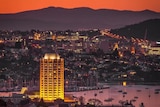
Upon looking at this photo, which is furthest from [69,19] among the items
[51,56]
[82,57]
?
[82,57]

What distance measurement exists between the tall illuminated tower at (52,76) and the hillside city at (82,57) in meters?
0.37

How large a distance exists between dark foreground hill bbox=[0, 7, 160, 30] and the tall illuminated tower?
551 millimetres

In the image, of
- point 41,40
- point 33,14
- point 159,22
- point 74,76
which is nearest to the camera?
point 33,14

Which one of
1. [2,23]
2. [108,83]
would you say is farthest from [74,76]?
[2,23]

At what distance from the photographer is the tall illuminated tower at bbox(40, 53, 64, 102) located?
34.7 ft

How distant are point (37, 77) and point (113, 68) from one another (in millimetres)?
2296

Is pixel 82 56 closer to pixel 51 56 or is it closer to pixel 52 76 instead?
pixel 51 56

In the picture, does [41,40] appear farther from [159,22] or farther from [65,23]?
[159,22]

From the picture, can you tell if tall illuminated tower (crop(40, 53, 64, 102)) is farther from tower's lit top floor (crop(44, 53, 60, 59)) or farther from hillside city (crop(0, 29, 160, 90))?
hillside city (crop(0, 29, 160, 90))

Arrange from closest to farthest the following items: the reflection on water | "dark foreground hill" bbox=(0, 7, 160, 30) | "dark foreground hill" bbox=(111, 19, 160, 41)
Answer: "dark foreground hill" bbox=(0, 7, 160, 30) → the reflection on water → "dark foreground hill" bbox=(111, 19, 160, 41)

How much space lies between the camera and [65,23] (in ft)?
37.2

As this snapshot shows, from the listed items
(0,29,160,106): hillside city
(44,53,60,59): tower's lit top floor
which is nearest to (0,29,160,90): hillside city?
(0,29,160,106): hillside city

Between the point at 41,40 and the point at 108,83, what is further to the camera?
the point at 108,83

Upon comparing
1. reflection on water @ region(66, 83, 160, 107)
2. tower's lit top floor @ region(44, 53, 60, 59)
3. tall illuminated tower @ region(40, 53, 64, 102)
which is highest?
tower's lit top floor @ region(44, 53, 60, 59)
